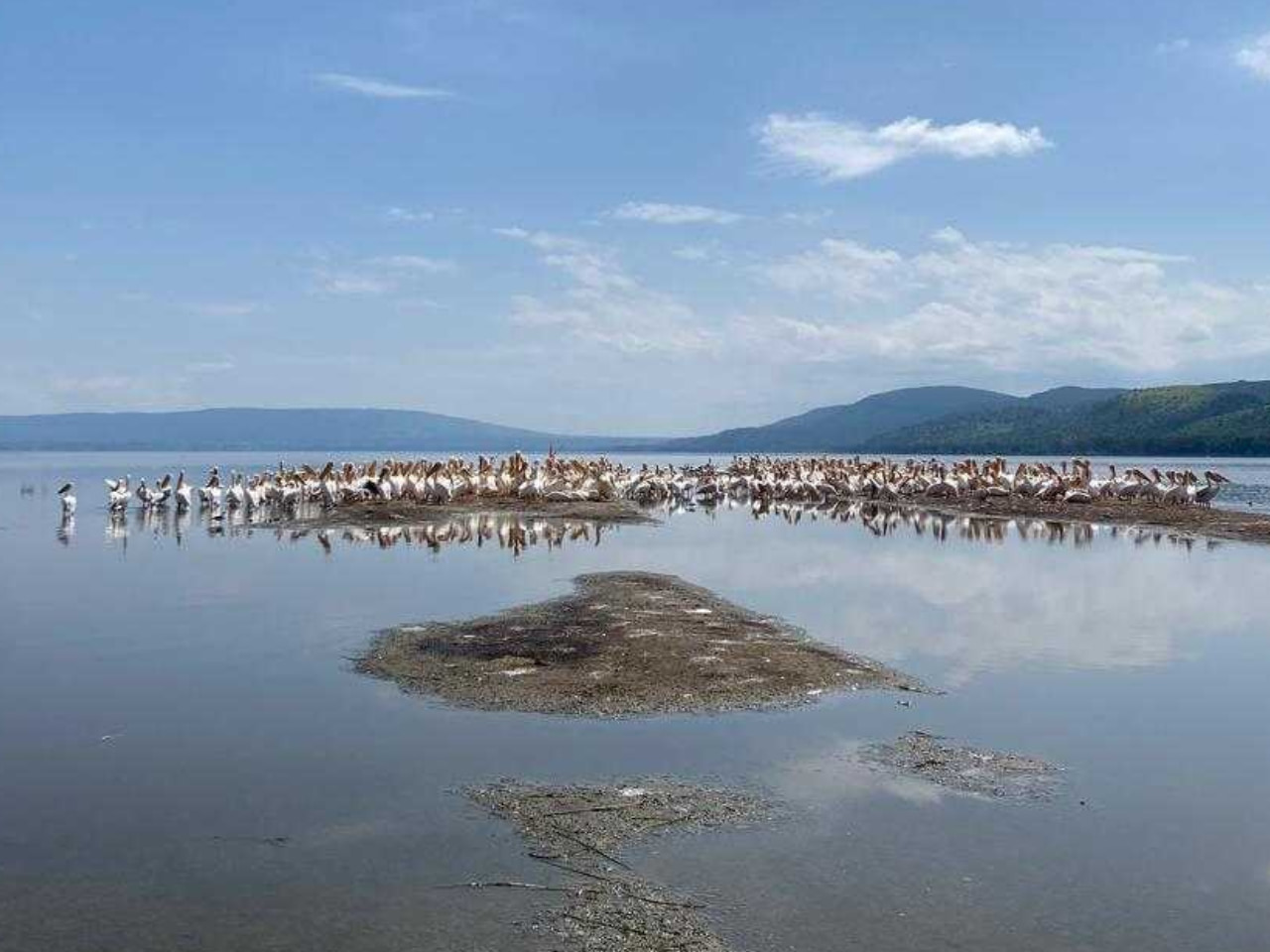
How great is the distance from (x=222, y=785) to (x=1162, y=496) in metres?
35.8

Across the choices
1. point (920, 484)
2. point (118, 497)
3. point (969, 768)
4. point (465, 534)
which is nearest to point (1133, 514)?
point (920, 484)

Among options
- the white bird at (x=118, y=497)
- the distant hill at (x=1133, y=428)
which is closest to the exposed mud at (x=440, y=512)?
the white bird at (x=118, y=497)

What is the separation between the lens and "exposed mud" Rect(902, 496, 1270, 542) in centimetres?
2880

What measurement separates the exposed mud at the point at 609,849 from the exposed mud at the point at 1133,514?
24.0 meters

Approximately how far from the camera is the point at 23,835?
6.34m

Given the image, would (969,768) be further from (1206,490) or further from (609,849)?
(1206,490)

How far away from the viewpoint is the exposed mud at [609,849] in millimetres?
5215

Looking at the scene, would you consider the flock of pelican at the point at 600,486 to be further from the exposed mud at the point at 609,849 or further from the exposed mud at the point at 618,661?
the exposed mud at the point at 609,849

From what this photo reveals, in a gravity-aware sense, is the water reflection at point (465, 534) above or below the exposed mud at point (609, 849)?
above

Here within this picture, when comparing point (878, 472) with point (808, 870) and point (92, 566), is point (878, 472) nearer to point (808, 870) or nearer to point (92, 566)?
point (92, 566)

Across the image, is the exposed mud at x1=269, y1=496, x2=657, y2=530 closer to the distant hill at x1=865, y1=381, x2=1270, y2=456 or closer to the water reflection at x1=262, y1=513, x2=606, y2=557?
the water reflection at x1=262, y1=513, x2=606, y2=557

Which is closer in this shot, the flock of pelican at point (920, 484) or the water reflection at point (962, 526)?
the water reflection at point (962, 526)

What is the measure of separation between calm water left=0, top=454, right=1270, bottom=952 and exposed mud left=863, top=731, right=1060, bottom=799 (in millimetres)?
200

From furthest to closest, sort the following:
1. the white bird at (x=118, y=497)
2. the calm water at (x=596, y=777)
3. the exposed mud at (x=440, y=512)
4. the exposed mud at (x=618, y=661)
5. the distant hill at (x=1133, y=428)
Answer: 1. the distant hill at (x=1133, y=428)
2. the white bird at (x=118, y=497)
3. the exposed mud at (x=440, y=512)
4. the exposed mud at (x=618, y=661)
5. the calm water at (x=596, y=777)
